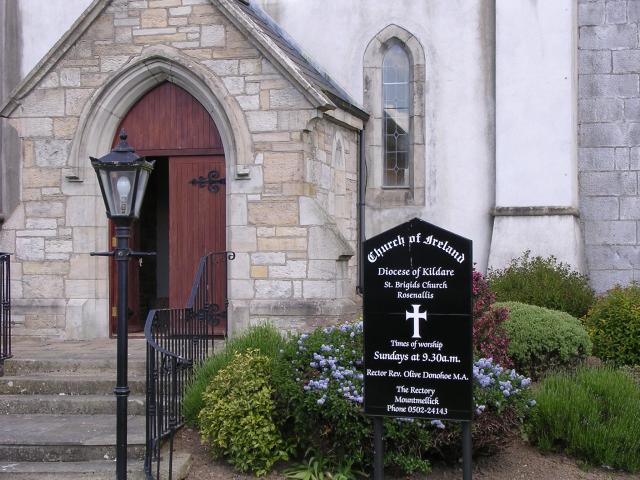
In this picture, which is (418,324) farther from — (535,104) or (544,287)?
(535,104)

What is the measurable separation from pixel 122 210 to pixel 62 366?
11.0ft

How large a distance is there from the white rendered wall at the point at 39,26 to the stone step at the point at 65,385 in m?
6.67

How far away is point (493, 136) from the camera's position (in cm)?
1298

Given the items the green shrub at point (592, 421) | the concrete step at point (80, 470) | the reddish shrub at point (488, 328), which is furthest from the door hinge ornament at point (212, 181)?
the green shrub at point (592, 421)

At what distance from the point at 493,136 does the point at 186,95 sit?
4.60 metres

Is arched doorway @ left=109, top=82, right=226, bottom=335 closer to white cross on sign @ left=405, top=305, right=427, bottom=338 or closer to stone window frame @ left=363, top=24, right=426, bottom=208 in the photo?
stone window frame @ left=363, top=24, right=426, bottom=208

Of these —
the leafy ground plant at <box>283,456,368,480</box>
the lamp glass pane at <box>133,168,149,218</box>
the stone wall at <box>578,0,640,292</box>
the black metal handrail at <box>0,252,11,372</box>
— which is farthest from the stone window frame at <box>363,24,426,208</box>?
the lamp glass pane at <box>133,168,149,218</box>

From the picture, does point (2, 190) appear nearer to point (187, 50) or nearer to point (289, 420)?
point (187, 50)

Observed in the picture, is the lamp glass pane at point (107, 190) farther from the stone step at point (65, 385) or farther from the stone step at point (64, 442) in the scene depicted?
the stone step at point (65, 385)

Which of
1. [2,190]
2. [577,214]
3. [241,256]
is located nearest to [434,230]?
[241,256]

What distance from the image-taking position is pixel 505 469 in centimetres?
757

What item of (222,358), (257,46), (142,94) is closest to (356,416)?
(222,358)

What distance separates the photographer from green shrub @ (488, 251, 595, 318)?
11570 millimetres

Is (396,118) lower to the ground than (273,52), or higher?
lower
